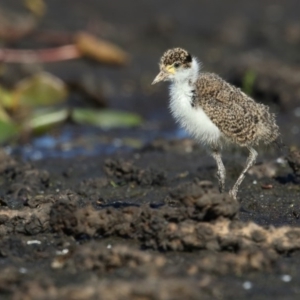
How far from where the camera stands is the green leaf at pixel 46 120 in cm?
1130

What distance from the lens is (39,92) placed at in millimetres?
11828

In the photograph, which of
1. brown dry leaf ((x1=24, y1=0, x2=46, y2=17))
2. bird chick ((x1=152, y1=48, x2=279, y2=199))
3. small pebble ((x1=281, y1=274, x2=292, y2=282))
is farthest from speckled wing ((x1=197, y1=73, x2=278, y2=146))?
brown dry leaf ((x1=24, y1=0, x2=46, y2=17))

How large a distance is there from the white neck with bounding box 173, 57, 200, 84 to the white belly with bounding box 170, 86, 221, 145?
86mm

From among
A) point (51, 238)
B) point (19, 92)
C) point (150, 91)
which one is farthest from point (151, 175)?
point (150, 91)

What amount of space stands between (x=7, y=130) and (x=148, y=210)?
5108 mm

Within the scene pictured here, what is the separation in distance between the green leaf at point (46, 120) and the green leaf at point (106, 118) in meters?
A: 0.27

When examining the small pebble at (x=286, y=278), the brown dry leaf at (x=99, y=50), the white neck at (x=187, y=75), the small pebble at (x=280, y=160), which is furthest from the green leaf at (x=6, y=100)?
the small pebble at (x=286, y=278)

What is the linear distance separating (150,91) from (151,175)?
5820 mm

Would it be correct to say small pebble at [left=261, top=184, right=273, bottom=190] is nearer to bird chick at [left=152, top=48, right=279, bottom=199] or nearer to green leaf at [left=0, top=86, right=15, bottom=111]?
bird chick at [left=152, top=48, right=279, bottom=199]

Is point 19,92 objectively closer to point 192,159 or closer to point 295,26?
point 192,159

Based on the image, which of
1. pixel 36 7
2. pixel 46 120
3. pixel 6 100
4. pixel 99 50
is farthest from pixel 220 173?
pixel 36 7

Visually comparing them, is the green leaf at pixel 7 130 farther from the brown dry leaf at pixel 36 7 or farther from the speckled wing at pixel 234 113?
the brown dry leaf at pixel 36 7

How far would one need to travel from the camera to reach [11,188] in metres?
7.84

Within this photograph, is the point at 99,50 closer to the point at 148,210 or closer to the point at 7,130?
the point at 7,130
